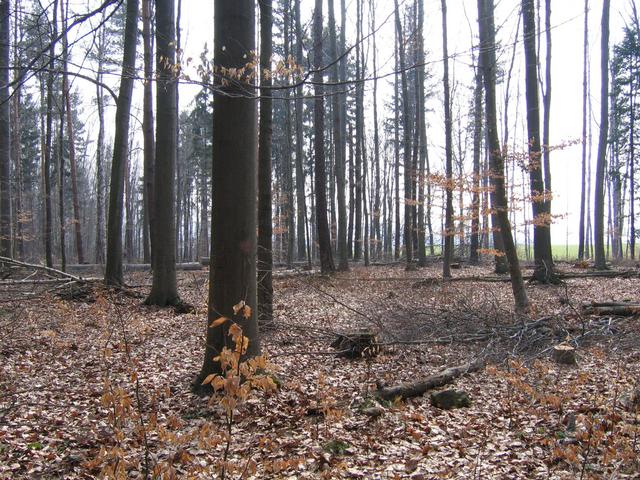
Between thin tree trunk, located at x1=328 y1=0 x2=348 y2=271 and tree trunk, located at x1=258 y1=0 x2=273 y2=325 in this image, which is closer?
tree trunk, located at x1=258 y1=0 x2=273 y2=325

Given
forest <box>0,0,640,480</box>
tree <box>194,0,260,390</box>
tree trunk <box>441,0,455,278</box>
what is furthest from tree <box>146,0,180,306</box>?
tree trunk <box>441,0,455,278</box>

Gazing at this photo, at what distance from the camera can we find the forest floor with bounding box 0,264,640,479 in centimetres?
348

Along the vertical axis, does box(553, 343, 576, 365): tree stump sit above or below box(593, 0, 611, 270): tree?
below

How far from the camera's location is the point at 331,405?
448cm

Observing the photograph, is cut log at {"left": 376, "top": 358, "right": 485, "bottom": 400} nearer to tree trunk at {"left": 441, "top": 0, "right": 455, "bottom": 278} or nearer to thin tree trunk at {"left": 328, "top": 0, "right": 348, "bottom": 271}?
tree trunk at {"left": 441, "top": 0, "right": 455, "bottom": 278}

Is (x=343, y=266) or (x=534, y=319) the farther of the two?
(x=343, y=266)

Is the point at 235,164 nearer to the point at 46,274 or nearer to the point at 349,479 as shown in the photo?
the point at 349,479

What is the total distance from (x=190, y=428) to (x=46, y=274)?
9146 mm

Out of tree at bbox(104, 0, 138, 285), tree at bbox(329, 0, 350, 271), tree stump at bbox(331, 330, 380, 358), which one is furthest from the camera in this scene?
tree at bbox(329, 0, 350, 271)

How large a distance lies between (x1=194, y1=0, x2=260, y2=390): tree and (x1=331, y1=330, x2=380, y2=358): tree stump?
6.66 feet

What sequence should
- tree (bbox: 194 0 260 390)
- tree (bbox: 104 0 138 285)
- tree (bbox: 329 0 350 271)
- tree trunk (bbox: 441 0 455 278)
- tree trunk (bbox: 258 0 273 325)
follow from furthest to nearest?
tree (bbox: 329 0 350 271), tree trunk (bbox: 441 0 455 278), tree (bbox: 104 0 138 285), tree trunk (bbox: 258 0 273 325), tree (bbox: 194 0 260 390)

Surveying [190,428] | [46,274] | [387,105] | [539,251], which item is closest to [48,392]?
[190,428]

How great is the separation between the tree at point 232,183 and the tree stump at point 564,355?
3816 mm

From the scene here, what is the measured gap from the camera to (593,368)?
227 inches
